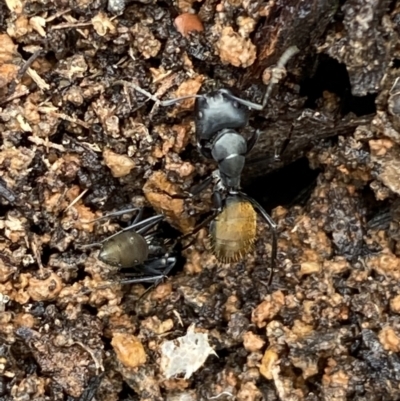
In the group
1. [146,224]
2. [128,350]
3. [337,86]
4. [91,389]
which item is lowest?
[91,389]

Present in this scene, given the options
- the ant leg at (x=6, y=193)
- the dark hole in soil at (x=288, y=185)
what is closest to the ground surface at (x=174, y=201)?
the ant leg at (x=6, y=193)

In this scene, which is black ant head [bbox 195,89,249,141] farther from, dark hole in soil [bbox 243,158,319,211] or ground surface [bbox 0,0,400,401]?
dark hole in soil [bbox 243,158,319,211]

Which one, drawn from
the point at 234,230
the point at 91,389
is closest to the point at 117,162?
the point at 234,230

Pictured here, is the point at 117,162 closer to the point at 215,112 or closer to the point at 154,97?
the point at 154,97

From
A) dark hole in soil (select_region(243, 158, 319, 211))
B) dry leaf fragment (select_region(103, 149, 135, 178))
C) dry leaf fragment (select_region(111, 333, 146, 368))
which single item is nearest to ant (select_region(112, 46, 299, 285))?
dark hole in soil (select_region(243, 158, 319, 211))

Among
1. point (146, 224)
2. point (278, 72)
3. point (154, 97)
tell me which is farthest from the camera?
point (146, 224)

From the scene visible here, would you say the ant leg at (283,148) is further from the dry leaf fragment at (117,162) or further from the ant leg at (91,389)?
the ant leg at (91,389)

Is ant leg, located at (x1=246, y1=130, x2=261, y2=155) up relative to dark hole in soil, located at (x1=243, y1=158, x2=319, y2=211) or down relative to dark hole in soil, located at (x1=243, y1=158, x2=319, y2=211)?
up

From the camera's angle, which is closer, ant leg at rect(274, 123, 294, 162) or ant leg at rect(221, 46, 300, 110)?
ant leg at rect(221, 46, 300, 110)
